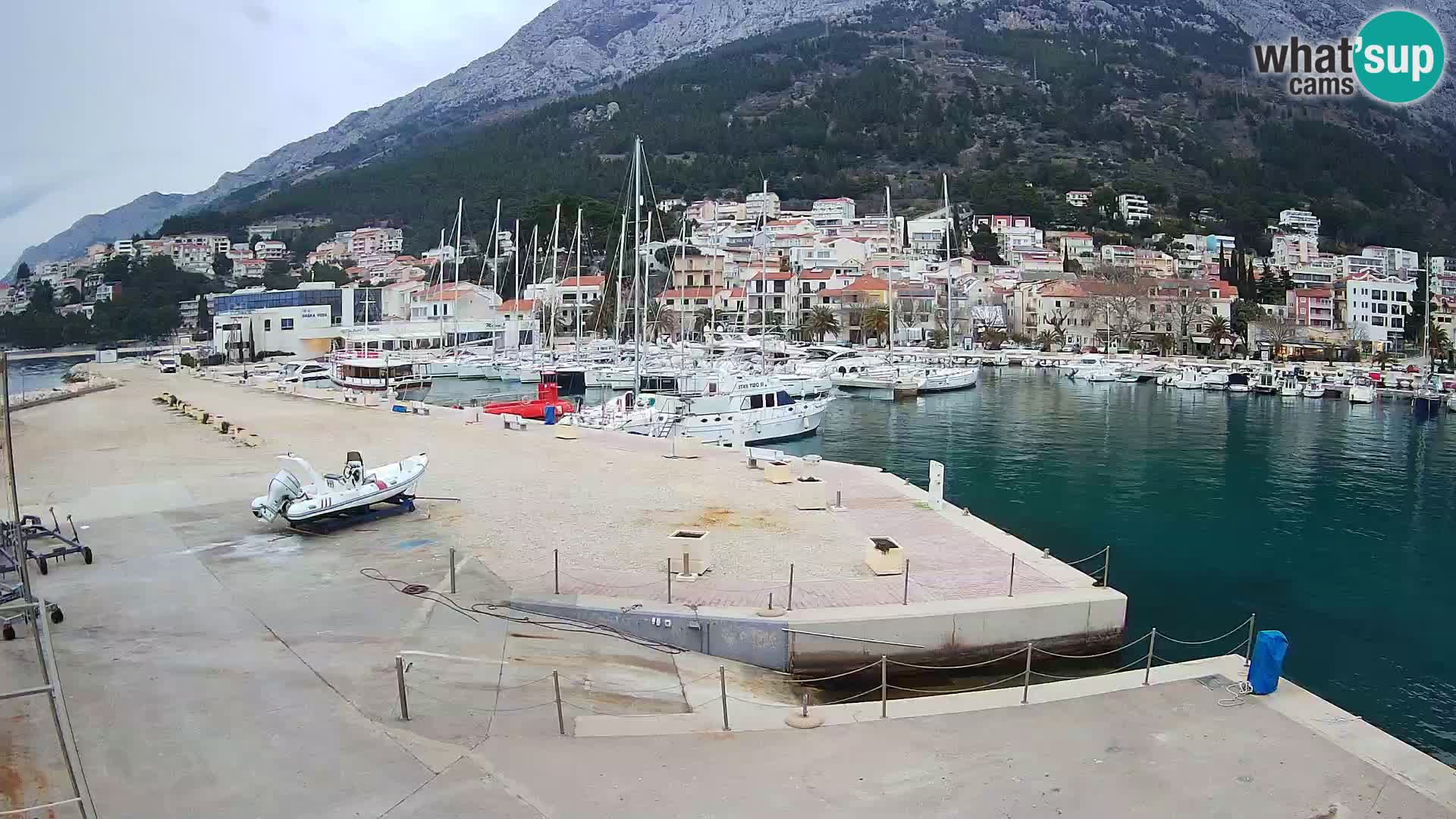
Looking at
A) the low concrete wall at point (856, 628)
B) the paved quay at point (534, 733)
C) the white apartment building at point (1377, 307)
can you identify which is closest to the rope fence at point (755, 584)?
the low concrete wall at point (856, 628)

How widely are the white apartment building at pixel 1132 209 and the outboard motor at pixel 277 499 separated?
519ft

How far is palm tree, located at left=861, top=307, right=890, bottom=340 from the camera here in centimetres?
8862

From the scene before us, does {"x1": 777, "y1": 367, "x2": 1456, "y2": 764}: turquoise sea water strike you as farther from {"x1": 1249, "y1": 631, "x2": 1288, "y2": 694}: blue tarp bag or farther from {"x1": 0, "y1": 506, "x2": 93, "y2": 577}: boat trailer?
{"x1": 0, "y1": 506, "x2": 93, "y2": 577}: boat trailer

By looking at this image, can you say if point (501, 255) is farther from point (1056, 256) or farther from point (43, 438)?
point (43, 438)

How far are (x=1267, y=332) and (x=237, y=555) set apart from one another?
9451 centimetres

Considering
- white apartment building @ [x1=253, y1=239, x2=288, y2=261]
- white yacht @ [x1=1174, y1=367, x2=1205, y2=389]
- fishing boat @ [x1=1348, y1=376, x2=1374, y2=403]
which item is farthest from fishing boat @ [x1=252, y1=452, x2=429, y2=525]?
white apartment building @ [x1=253, y1=239, x2=288, y2=261]

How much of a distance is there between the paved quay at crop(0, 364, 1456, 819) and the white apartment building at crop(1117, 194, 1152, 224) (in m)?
159

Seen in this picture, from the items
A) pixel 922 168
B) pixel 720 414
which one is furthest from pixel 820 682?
pixel 922 168

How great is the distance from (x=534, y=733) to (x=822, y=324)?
82.4m

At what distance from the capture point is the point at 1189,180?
176875 mm

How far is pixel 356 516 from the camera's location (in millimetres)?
15578

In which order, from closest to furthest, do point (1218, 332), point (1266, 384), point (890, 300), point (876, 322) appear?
point (1266, 384) → point (890, 300) → point (1218, 332) → point (876, 322)

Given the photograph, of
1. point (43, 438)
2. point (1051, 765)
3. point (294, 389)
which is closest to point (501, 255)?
point (294, 389)

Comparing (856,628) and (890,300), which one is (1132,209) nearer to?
(890,300)
